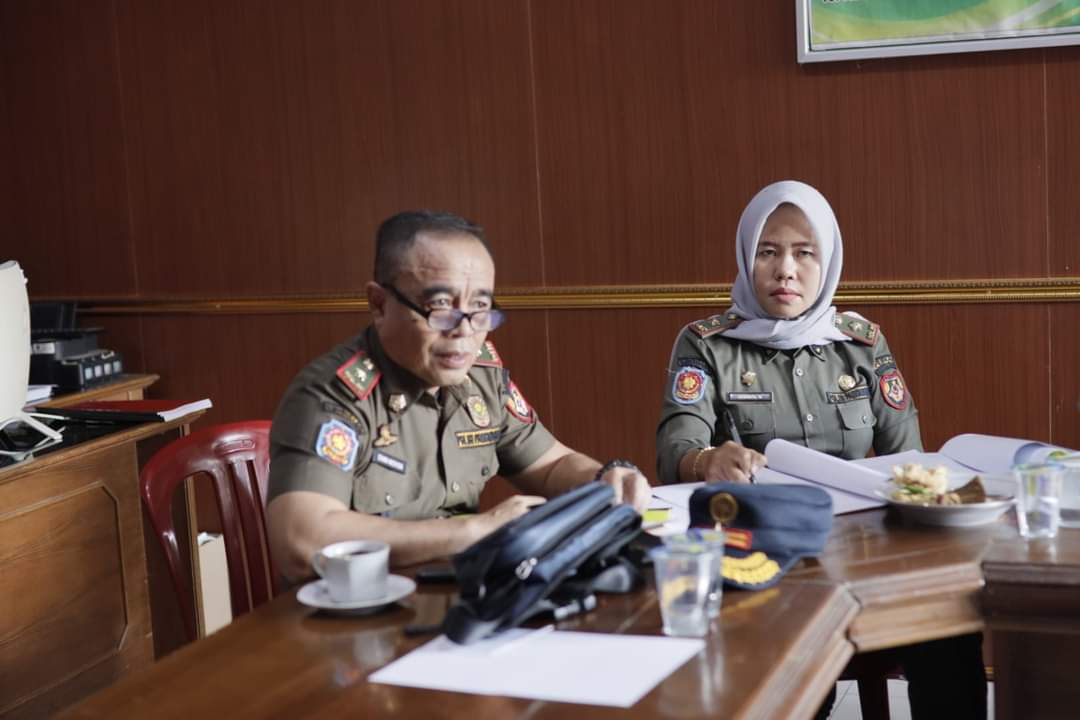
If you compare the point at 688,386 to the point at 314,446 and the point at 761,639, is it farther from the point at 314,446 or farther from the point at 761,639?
the point at 761,639

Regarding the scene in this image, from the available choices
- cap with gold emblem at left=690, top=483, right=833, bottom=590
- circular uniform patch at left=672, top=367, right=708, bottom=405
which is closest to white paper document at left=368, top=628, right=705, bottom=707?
cap with gold emblem at left=690, top=483, right=833, bottom=590

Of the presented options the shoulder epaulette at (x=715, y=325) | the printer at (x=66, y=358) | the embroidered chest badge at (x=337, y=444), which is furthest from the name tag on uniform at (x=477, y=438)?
the printer at (x=66, y=358)

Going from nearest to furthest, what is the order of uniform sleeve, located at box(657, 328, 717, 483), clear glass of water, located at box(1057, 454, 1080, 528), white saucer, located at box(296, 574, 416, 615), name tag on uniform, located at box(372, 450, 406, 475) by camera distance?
white saucer, located at box(296, 574, 416, 615), clear glass of water, located at box(1057, 454, 1080, 528), name tag on uniform, located at box(372, 450, 406, 475), uniform sleeve, located at box(657, 328, 717, 483)

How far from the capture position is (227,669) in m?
1.35

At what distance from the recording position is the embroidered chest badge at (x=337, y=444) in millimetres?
1852

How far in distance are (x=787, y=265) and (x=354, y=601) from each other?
4.42ft

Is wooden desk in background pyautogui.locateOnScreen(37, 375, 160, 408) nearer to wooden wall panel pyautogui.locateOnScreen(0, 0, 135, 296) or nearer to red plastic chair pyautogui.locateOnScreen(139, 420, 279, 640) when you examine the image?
wooden wall panel pyautogui.locateOnScreen(0, 0, 135, 296)

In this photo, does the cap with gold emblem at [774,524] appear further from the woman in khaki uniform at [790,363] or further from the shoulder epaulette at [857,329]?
the shoulder epaulette at [857,329]

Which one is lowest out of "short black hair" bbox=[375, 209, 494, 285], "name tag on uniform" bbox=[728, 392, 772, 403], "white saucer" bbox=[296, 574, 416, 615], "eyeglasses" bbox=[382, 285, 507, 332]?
"white saucer" bbox=[296, 574, 416, 615]

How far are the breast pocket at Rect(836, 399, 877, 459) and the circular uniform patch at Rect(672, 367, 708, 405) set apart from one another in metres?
0.28

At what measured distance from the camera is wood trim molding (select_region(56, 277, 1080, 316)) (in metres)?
3.26

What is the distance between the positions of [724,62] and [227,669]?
2.58 m

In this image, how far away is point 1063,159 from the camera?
3.19m

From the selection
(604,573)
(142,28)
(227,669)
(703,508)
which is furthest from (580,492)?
→ (142,28)
